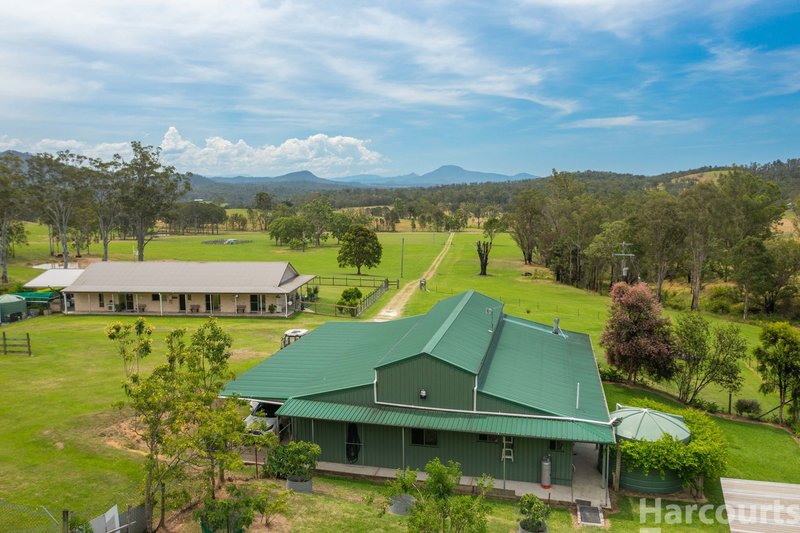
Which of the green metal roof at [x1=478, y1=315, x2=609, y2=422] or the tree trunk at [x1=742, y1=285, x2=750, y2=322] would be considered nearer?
the green metal roof at [x1=478, y1=315, x2=609, y2=422]

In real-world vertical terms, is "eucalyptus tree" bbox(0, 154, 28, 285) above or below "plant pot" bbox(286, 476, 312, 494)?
above

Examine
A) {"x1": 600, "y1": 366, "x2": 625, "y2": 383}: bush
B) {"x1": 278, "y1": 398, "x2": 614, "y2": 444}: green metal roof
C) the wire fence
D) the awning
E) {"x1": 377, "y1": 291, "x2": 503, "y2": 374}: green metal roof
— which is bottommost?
{"x1": 600, "y1": 366, "x2": 625, "y2": 383}: bush

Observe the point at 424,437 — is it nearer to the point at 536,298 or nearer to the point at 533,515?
the point at 533,515

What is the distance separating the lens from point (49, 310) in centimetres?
4531

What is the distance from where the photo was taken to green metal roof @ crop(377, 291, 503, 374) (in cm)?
1936

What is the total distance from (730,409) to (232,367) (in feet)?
81.9

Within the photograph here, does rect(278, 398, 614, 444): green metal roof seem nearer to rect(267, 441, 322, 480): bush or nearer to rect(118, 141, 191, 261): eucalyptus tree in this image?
rect(267, 441, 322, 480): bush

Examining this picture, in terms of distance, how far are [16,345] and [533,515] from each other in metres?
30.5

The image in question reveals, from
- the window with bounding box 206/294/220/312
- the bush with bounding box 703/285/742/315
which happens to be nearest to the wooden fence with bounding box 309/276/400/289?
the window with bounding box 206/294/220/312

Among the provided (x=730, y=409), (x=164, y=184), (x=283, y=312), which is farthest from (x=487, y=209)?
(x=730, y=409)

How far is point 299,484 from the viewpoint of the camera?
16500 mm

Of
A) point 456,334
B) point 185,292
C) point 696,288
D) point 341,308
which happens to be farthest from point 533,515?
point 696,288

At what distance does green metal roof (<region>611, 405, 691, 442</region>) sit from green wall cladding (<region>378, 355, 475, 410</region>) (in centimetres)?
536

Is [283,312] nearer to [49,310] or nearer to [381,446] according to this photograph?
[49,310]
